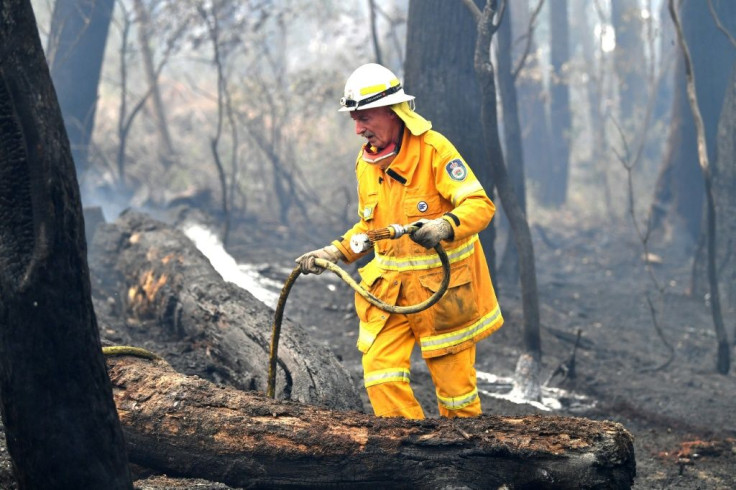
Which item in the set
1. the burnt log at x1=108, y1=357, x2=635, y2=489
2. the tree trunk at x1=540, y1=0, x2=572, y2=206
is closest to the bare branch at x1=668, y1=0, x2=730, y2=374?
the burnt log at x1=108, y1=357, x2=635, y2=489

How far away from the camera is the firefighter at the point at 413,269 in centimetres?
373

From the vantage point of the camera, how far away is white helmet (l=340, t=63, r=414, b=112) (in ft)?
12.4

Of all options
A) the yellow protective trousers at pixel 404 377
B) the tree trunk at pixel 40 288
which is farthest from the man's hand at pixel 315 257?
the tree trunk at pixel 40 288

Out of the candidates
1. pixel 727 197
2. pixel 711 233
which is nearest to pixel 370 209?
pixel 711 233

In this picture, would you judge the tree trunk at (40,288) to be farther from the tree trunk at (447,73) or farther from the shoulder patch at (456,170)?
the tree trunk at (447,73)

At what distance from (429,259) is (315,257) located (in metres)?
0.60

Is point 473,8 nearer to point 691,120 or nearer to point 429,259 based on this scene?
point 429,259

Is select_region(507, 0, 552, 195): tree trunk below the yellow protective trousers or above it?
above

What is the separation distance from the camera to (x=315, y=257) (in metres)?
3.95

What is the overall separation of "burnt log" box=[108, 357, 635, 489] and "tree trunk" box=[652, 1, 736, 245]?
742cm

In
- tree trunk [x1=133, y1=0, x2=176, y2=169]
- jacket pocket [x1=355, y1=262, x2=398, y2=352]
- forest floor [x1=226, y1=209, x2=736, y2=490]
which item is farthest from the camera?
tree trunk [x1=133, y1=0, x2=176, y2=169]

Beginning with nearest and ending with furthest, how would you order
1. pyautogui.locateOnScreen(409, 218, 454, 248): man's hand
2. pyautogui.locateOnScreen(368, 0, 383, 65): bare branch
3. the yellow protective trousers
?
pyautogui.locateOnScreen(409, 218, 454, 248): man's hand < the yellow protective trousers < pyautogui.locateOnScreen(368, 0, 383, 65): bare branch

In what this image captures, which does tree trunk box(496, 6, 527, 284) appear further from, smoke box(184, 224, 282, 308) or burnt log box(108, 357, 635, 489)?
burnt log box(108, 357, 635, 489)

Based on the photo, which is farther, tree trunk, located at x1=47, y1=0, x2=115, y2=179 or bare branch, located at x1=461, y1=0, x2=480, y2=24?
tree trunk, located at x1=47, y1=0, x2=115, y2=179
